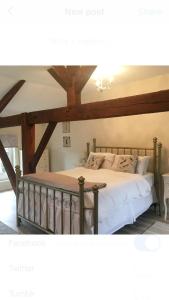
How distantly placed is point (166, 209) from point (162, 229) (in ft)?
1.36

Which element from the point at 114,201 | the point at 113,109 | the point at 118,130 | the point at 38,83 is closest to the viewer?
the point at 113,109

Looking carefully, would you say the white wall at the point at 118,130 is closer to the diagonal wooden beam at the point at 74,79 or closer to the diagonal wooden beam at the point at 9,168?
the diagonal wooden beam at the point at 9,168

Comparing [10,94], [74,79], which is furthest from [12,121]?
[74,79]

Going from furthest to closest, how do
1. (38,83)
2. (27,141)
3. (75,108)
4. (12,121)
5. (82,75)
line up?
(38,83) < (12,121) < (27,141) < (82,75) < (75,108)

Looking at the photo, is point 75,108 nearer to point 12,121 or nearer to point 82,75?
point 82,75

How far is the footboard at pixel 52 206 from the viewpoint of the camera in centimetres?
198

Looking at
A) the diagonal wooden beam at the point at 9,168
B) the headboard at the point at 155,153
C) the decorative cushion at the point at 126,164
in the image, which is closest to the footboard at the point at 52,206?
the diagonal wooden beam at the point at 9,168

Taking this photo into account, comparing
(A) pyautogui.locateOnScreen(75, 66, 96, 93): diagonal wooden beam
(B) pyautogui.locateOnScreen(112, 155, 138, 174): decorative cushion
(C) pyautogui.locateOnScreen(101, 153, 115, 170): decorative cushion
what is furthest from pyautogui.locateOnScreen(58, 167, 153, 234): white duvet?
(A) pyautogui.locateOnScreen(75, 66, 96, 93): diagonal wooden beam

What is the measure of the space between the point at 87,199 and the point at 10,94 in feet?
7.17

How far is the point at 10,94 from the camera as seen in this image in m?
3.32
